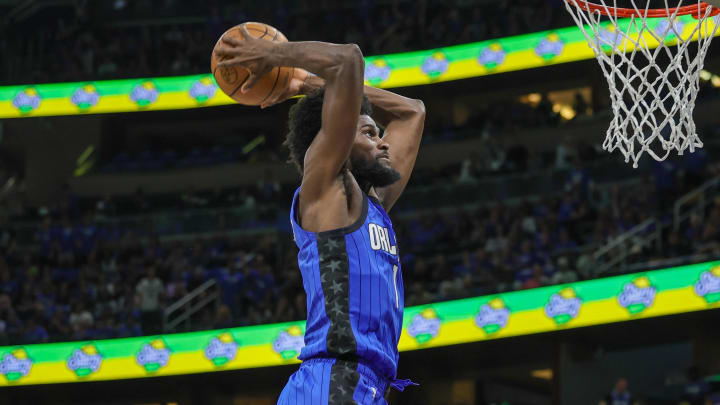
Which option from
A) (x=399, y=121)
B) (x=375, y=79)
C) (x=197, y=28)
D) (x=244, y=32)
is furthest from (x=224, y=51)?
(x=197, y=28)

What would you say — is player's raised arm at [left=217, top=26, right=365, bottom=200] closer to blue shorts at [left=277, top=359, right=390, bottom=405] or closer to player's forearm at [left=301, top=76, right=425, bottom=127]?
blue shorts at [left=277, top=359, right=390, bottom=405]

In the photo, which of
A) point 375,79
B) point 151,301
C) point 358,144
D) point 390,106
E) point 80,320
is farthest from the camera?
point 375,79

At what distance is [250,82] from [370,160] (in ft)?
1.60

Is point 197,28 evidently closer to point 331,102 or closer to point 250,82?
point 250,82

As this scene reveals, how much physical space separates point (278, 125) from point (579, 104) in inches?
242

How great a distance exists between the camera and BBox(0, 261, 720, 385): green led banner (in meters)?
12.2

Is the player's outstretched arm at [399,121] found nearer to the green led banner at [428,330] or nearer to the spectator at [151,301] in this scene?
the green led banner at [428,330]

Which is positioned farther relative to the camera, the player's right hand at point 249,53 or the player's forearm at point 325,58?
the player's right hand at point 249,53

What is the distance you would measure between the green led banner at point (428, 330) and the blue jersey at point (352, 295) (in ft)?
29.1

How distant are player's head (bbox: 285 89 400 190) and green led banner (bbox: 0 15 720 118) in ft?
39.5

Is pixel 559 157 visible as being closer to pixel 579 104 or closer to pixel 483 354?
pixel 579 104

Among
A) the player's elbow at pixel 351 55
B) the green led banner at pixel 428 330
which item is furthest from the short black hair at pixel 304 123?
the green led banner at pixel 428 330

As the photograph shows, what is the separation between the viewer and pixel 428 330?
13477 millimetres

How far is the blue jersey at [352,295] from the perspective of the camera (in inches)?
139
